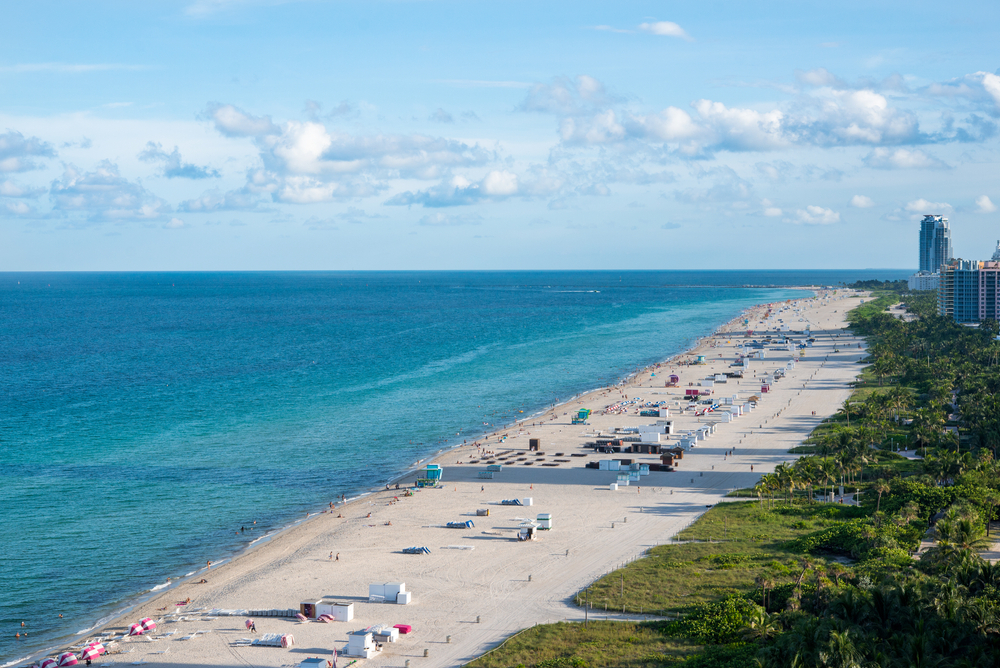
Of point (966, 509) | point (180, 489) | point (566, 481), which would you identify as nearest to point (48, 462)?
point (180, 489)

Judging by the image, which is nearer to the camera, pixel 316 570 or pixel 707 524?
pixel 316 570

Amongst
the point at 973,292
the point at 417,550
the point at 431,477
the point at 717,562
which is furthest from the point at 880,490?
the point at 973,292

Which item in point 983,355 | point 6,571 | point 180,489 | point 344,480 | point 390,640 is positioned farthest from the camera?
point 983,355

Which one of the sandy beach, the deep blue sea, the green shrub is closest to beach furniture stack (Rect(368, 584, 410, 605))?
the sandy beach

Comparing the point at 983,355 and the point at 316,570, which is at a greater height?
the point at 983,355

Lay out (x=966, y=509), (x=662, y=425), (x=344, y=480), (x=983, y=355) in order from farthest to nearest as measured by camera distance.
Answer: (x=983, y=355)
(x=662, y=425)
(x=344, y=480)
(x=966, y=509)

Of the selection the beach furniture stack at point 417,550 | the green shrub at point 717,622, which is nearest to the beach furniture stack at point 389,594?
the beach furniture stack at point 417,550

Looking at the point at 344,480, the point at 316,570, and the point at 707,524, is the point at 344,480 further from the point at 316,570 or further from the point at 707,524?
the point at 707,524
